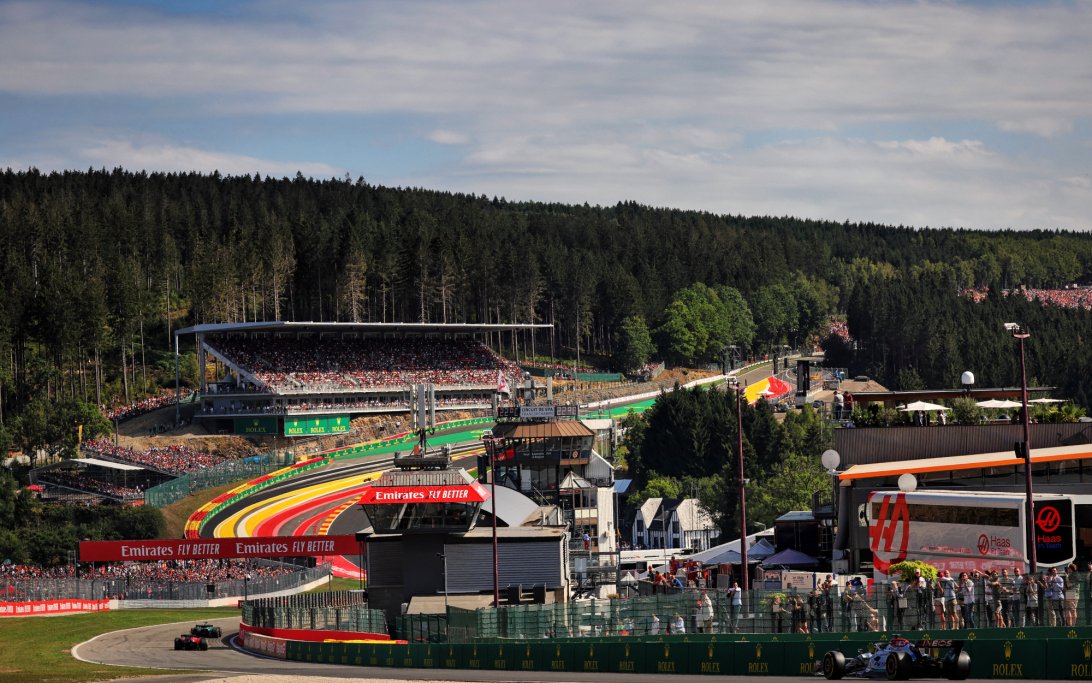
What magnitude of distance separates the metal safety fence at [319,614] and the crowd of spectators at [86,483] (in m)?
42.0

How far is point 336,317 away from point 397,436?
48.5 metres

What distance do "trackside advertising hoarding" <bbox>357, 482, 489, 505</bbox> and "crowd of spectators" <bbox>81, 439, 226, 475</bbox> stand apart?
54.3m

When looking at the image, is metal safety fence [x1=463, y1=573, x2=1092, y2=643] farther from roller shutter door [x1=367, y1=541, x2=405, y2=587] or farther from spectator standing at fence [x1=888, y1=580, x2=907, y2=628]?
roller shutter door [x1=367, y1=541, x2=405, y2=587]

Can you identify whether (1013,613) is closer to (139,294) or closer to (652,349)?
(139,294)

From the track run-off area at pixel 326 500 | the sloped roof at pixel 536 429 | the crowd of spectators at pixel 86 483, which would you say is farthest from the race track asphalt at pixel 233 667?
the crowd of spectators at pixel 86 483

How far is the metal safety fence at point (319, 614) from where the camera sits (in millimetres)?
59094

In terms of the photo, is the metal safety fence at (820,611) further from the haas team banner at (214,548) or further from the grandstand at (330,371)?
the grandstand at (330,371)

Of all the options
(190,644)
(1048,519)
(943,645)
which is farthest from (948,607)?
(190,644)

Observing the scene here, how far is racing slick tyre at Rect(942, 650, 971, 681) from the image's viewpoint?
3073cm

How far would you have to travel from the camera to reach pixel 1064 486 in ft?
178

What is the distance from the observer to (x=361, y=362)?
495 feet

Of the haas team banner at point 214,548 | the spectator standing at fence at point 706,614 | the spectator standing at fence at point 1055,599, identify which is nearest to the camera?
the spectator standing at fence at point 1055,599

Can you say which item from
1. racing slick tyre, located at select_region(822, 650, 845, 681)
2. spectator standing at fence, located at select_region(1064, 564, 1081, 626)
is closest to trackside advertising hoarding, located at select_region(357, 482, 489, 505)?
racing slick tyre, located at select_region(822, 650, 845, 681)

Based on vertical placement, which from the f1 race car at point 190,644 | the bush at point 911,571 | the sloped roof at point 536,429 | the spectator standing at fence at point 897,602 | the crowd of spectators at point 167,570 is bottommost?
the f1 race car at point 190,644
